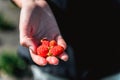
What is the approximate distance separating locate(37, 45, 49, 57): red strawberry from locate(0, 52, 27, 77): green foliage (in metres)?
1.71

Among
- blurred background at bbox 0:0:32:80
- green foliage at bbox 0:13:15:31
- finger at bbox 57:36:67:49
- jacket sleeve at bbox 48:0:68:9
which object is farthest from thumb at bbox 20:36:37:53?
green foliage at bbox 0:13:15:31

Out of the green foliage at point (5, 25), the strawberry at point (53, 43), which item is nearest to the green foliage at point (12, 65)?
the green foliage at point (5, 25)

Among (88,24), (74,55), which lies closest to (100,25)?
(88,24)

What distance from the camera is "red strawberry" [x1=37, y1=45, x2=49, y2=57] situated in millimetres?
1954

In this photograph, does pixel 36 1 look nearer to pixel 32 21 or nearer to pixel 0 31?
pixel 32 21

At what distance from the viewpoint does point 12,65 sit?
376 centimetres

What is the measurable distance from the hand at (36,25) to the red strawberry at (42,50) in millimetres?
19

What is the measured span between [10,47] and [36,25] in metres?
1.92

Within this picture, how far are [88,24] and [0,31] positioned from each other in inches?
85.0

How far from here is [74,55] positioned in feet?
7.41

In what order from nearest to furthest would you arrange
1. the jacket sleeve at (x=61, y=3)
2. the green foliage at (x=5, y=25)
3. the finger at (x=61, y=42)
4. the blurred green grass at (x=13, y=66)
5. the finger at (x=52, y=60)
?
1. the finger at (x=52, y=60)
2. the finger at (x=61, y=42)
3. the jacket sleeve at (x=61, y=3)
4. the blurred green grass at (x=13, y=66)
5. the green foliage at (x=5, y=25)

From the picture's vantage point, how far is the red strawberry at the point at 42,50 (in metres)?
1.95

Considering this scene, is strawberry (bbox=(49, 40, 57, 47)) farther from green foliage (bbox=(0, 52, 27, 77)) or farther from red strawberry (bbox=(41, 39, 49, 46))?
green foliage (bbox=(0, 52, 27, 77))

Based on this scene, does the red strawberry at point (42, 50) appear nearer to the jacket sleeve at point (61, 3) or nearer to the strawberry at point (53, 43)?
the strawberry at point (53, 43)
